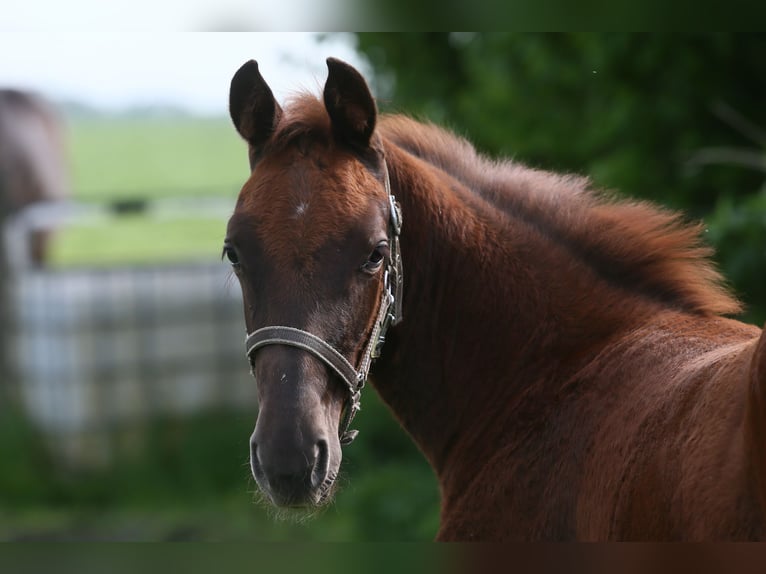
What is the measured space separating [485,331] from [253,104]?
976mm

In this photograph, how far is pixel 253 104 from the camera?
291 centimetres

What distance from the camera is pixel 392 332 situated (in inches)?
121

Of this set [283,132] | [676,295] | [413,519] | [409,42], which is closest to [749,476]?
[676,295]

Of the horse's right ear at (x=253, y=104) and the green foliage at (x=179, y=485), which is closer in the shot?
the horse's right ear at (x=253, y=104)

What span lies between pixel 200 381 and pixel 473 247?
689 cm

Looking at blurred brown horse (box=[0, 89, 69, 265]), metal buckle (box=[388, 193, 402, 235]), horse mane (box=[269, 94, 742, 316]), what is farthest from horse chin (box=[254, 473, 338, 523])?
blurred brown horse (box=[0, 89, 69, 265])

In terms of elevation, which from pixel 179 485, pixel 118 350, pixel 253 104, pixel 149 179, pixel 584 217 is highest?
pixel 253 104

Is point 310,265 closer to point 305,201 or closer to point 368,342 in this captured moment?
point 305,201

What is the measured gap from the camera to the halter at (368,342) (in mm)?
2559

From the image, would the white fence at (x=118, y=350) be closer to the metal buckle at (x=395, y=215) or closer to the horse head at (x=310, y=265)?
the horse head at (x=310, y=265)

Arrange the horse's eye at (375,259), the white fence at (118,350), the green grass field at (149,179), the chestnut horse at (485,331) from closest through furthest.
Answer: the chestnut horse at (485,331)
the horse's eye at (375,259)
the white fence at (118,350)
the green grass field at (149,179)

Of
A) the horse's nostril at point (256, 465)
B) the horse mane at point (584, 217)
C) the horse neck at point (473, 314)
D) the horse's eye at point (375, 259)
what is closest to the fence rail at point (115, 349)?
the horse mane at point (584, 217)

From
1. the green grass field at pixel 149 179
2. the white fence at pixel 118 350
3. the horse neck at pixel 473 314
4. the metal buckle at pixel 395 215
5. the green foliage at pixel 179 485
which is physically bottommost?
the green foliage at pixel 179 485

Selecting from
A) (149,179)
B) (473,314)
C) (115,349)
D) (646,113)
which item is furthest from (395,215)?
(149,179)
